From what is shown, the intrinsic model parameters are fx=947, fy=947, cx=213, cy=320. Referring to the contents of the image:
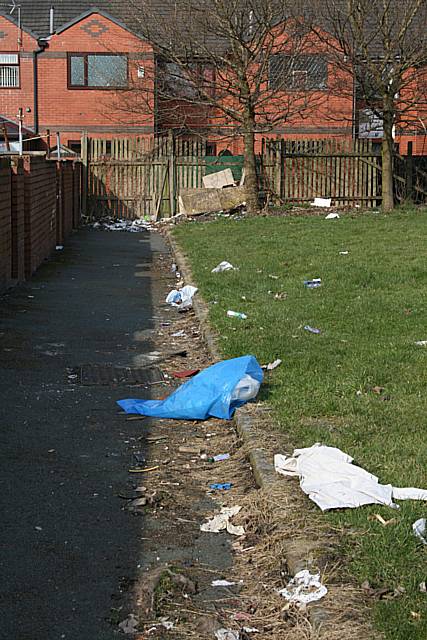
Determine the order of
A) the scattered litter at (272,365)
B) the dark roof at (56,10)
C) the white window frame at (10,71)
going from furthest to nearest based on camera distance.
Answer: the dark roof at (56,10)
the white window frame at (10,71)
the scattered litter at (272,365)

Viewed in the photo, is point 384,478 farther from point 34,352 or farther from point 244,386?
point 34,352

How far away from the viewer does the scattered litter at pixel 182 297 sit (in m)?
11.9

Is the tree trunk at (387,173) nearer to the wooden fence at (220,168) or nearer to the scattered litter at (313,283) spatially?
the wooden fence at (220,168)

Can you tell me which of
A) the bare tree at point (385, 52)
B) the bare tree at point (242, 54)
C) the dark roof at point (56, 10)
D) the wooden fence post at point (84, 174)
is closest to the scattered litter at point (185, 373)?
the bare tree at point (385, 52)

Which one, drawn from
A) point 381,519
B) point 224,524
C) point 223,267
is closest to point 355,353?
point 224,524

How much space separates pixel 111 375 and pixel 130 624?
4.47m

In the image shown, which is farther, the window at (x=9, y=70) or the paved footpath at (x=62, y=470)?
the window at (x=9, y=70)

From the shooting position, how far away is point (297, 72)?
95.9ft

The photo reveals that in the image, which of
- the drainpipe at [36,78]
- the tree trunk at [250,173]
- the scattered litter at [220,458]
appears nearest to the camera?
the scattered litter at [220,458]

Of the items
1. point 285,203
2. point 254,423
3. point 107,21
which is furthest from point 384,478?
point 107,21

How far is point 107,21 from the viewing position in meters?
36.3

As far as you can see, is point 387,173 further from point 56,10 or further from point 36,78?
point 56,10

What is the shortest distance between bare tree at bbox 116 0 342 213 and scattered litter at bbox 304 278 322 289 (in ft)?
48.7

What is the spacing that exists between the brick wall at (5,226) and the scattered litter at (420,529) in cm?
867
